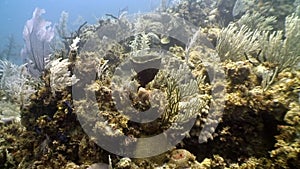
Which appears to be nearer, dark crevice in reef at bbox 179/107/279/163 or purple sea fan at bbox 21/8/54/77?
dark crevice in reef at bbox 179/107/279/163

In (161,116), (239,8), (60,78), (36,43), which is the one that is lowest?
(161,116)

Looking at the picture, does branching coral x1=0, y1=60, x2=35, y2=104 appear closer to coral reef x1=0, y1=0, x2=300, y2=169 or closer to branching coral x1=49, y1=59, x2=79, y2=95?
coral reef x1=0, y1=0, x2=300, y2=169

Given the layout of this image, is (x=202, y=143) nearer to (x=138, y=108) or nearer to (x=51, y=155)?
(x=138, y=108)

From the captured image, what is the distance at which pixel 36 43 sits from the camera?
5.65 meters

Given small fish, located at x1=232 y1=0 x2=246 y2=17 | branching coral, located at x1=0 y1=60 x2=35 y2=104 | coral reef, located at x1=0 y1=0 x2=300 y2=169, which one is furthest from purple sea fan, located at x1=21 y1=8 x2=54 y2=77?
small fish, located at x1=232 y1=0 x2=246 y2=17

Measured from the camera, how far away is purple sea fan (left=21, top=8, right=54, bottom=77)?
5609 mm

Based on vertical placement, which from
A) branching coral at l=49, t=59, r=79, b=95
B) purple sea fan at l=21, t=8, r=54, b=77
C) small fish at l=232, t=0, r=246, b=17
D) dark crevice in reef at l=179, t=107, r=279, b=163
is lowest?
dark crevice in reef at l=179, t=107, r=279, b=163

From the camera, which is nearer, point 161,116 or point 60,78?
point 161,116

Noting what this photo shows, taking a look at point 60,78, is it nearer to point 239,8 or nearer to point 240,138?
point 240,138

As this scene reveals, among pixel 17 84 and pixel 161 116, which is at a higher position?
pixel 17 84

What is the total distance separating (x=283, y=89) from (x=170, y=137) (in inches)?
57.4

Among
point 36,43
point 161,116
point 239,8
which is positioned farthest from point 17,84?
point 239,8

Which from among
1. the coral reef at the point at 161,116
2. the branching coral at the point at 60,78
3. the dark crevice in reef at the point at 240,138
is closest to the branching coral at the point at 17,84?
the coral reef at the point at 161,116

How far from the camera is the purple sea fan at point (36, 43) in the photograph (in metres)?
5.61
